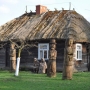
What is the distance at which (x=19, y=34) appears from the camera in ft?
106

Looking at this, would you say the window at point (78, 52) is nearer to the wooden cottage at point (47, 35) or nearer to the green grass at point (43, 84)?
the wooden cottage at point (47, 35)

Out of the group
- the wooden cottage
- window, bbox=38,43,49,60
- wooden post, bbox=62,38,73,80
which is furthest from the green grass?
window, bbox=38,43,49,60

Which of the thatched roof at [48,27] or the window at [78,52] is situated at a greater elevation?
the thatched roof at [48,27]

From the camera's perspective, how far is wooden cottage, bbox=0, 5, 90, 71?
1195 inches

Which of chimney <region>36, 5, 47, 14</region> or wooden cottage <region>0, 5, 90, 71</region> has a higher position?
chimney <region>36, 5, 47, 14</region>

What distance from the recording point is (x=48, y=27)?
31828 millimetres

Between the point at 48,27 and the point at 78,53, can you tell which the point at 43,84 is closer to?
the point at 78,53

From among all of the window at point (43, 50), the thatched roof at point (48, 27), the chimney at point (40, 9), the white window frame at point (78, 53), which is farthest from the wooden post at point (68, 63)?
the chimney at point (40, 9)

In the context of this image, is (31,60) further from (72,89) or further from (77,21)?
A: (72,89)

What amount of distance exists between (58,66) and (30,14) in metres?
8.96

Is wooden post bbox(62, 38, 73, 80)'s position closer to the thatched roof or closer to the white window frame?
the thatched roof

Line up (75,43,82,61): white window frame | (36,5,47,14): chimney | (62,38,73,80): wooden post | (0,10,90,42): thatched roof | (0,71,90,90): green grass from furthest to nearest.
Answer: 1. (36,5,47,14): chimney
2. (75,43,82,61): white window frame
3. (0,10,90,42): thatched roof
4. (62,38,73,80): wooden post
5. (0,71,90,90): green grass

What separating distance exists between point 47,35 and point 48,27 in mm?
1727

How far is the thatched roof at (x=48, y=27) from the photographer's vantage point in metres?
30.2
